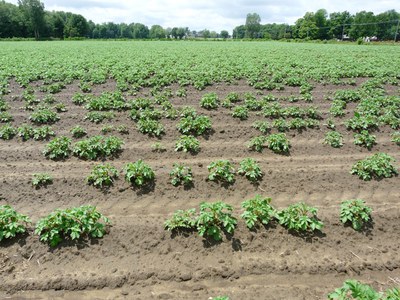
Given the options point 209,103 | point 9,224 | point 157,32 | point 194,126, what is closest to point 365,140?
point 194,126

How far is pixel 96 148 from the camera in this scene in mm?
7961

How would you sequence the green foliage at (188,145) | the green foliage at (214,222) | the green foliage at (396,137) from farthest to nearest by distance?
1. the green foliage at (396,137)
2. the green foliage at (188,145)
3. the green foliage at (214,222)

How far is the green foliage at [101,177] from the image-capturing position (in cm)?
665

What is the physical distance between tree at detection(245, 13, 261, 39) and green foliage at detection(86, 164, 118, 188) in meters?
169

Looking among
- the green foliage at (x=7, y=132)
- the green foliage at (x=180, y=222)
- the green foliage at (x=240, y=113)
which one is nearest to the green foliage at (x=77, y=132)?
the green foliage at (x=7, y=132)

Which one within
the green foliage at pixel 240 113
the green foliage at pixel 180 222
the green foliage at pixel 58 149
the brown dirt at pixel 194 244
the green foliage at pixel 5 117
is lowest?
the brown dirt at pixel 194 244

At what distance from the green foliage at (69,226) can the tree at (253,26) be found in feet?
560

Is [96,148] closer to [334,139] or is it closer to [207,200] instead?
[207,200]

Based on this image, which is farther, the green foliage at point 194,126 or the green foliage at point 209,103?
the green foliage at point 209,103

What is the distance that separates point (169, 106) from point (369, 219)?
24.7 feet

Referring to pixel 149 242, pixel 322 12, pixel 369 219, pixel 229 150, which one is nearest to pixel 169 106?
pixel 229 150

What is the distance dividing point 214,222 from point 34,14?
343ft

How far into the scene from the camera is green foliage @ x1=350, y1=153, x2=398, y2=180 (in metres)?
7.08

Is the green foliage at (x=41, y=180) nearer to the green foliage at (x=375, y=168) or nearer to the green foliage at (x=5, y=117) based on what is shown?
the green foliage at (x=5, y=117)
